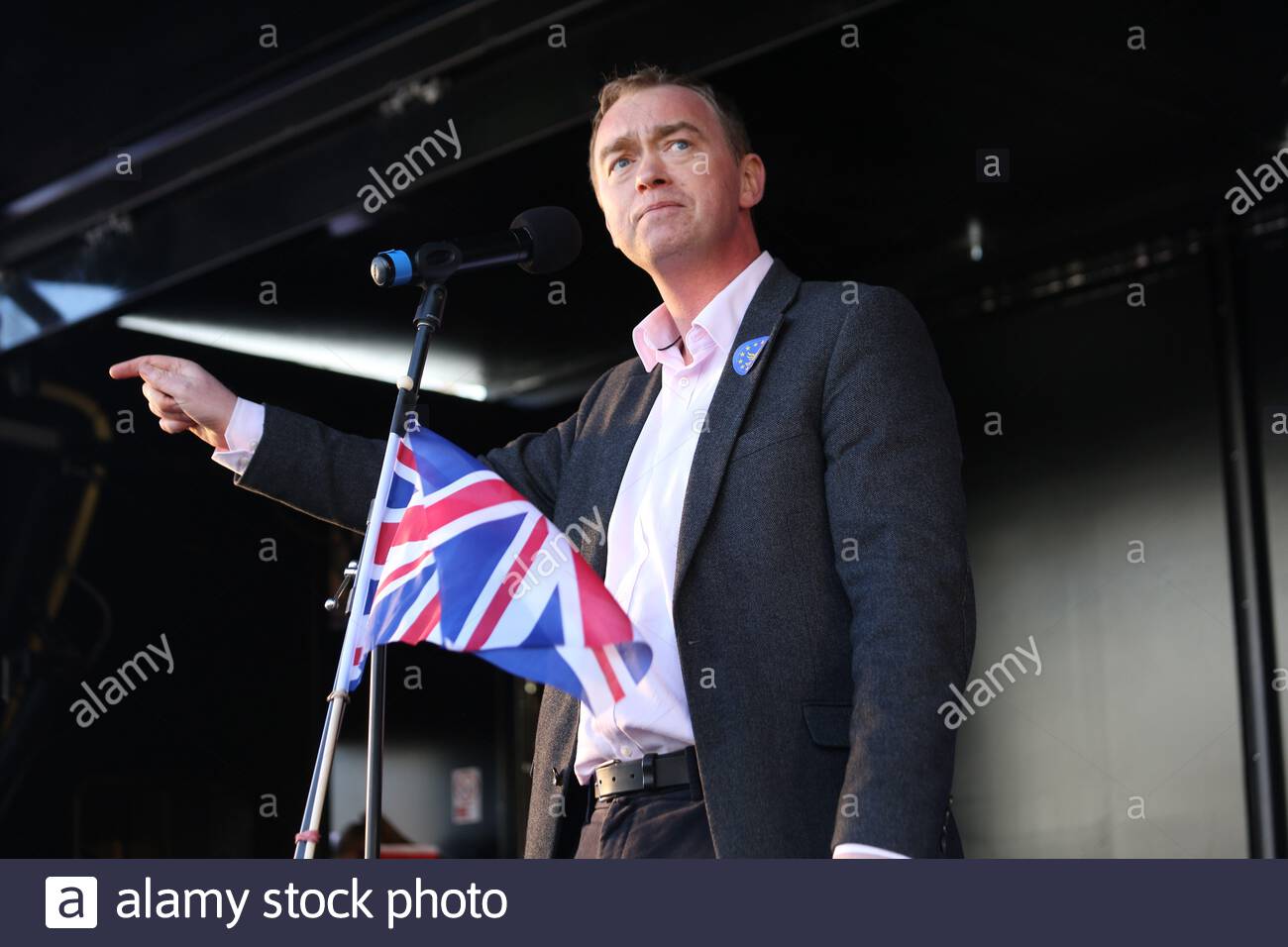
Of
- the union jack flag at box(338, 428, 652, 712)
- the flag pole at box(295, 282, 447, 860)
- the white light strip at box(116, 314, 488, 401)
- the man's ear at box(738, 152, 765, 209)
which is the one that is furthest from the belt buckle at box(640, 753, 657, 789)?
the white light strip at box(116, 314, 488, 401)

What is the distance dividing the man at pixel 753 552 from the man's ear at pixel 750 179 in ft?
0.46

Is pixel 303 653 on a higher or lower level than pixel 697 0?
lower

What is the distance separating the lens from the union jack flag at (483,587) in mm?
1602

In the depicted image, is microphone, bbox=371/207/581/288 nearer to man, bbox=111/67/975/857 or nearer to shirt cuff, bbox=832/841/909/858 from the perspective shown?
man, bbox=111/67/975/857

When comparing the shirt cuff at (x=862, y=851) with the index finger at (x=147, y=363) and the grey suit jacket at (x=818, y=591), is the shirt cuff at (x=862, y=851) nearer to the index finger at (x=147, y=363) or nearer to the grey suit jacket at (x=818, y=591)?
the grey suit jacket at (x=818, y=591)

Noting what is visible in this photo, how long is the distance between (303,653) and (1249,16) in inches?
146

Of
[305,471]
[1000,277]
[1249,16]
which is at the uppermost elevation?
[1249,16]

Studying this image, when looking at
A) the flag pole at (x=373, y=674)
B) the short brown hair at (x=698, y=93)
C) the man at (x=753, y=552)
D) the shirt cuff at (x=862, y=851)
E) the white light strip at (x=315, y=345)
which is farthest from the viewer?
the white light strip at (x=315, y=345)

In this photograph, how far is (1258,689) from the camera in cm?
403

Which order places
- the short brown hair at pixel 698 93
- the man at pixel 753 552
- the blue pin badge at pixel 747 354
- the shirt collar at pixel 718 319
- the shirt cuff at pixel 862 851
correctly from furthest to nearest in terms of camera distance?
the short brown hair at pixel 698 93, the shirt collar at pixel 718 319, the blue pin badge at pixel 747 354, the man at pixel 753 552, the shirt cuff at pixel 862 851

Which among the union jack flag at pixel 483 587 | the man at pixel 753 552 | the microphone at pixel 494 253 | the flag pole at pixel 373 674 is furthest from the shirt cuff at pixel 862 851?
the microphone at pixel 494 253

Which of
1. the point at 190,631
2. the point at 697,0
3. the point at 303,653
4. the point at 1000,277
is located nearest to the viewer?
the point at 697,0
